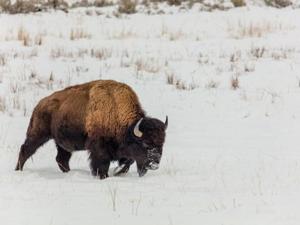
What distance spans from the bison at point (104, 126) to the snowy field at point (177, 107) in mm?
289

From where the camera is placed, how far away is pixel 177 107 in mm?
11914

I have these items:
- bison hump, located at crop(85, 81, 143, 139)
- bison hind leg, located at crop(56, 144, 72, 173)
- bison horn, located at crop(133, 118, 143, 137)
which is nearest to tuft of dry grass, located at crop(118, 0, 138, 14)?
bison hind leg, located at crop(56, 144, 72, 173)

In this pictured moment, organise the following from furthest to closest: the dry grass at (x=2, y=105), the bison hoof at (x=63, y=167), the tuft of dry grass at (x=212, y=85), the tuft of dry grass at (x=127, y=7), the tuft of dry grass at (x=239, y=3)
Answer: the tuft of dry grass at (x=239, y=3) < the tuft of dry grass at (x=127, y=7) < the tuft of dry grass at (x=212, y=85) < the dry grass at (x=2, y=105) < the bison hoof at (x=63, y=167)

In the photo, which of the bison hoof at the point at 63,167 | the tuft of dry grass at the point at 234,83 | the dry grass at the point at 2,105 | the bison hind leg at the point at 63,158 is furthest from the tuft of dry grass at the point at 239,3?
the bison hoof at the point at 63,167

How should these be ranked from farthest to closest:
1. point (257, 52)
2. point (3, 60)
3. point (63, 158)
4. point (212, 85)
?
1. point (257, 52)
2. point (3, 60)
3. point (212, 85)
4. point (63, 158)

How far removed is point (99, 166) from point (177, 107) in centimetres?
415

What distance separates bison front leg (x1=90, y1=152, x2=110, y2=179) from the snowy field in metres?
0.19

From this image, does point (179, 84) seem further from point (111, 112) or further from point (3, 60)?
point (111, 112)

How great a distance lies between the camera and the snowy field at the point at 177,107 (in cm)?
594

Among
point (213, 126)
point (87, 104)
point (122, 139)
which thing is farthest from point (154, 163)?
point (213, 126)

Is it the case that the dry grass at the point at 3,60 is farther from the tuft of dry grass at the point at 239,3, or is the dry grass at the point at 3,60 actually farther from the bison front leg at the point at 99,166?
the tuft of dry grass at the point at 239,3

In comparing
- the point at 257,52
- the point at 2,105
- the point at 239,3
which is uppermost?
the point at 257,52

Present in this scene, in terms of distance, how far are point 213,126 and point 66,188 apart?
457 centimetres

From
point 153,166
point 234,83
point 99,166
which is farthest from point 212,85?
point 153,166
